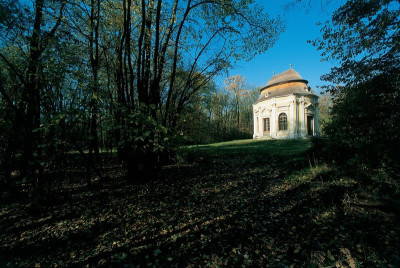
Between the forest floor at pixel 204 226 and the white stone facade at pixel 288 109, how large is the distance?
19328mm

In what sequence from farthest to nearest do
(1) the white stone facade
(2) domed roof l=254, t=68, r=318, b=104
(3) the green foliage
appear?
1. (2) domed roof l=254, t=68, r=318, b=104
2. (1) the white stone facade
3. (3) the green foliage

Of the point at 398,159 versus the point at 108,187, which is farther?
the point at 108,187

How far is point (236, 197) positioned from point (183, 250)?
87.7 inches

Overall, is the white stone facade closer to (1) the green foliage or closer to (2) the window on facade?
(2) the window on facade

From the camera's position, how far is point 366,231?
8.74 feet

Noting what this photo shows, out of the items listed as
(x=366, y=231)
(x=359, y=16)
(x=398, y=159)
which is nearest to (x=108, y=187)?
(x=366, y=231)

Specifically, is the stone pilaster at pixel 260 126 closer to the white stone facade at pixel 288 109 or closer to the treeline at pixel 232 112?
the white stone facade at pixel 288 109

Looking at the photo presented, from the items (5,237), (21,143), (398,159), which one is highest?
(21,143)

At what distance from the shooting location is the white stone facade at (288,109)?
21.9 meters

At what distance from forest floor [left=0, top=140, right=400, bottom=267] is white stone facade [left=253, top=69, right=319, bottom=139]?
63.4 ft

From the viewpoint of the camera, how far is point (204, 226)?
3051 mm

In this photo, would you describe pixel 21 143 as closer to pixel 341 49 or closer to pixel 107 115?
pixel 107 115

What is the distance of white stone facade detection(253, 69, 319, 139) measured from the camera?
21938mm

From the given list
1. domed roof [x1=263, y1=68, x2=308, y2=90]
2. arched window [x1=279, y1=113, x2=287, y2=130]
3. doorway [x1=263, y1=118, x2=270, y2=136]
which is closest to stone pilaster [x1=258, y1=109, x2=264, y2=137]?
doorway [x1=263, y1=118, x2=270, y2=136]
